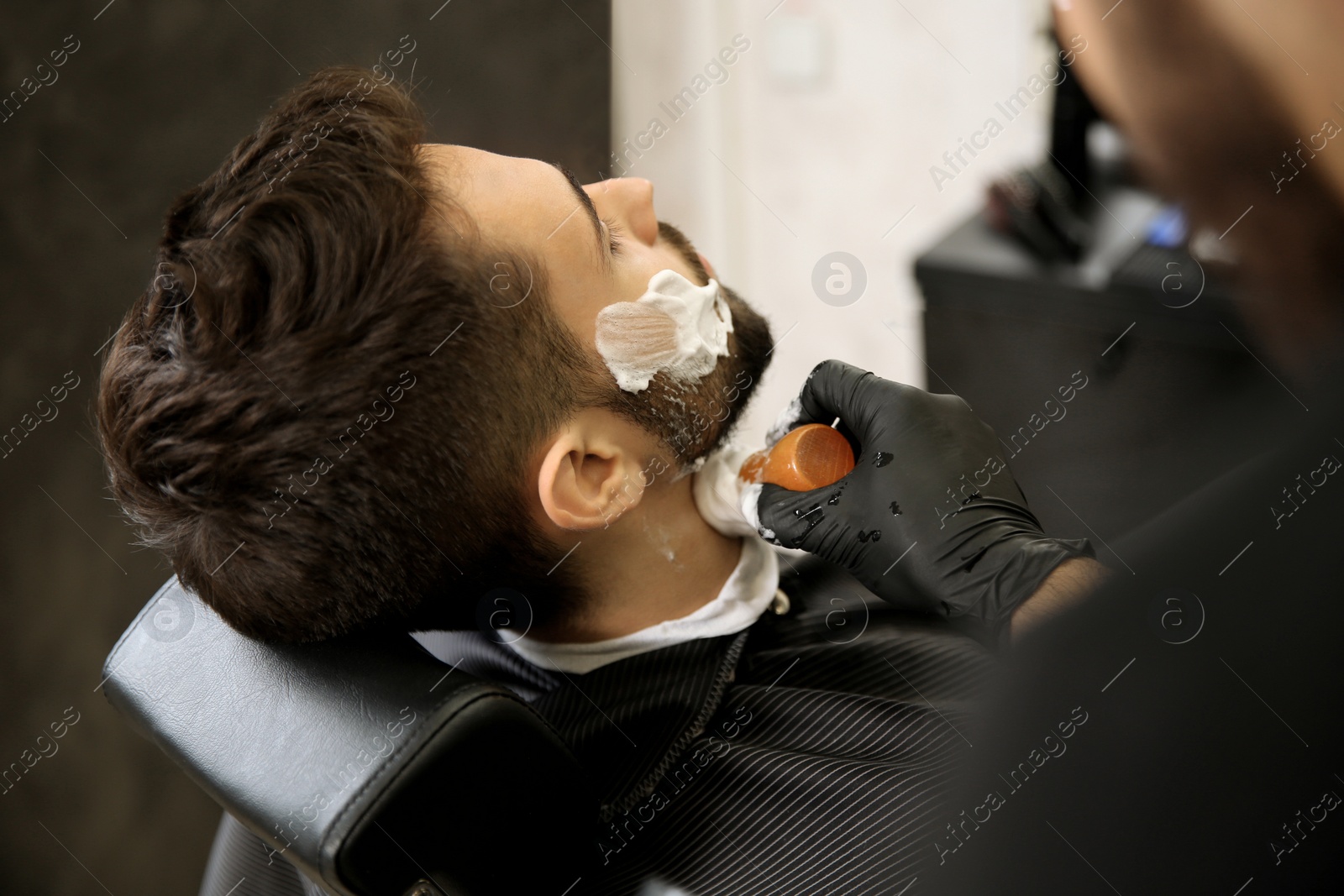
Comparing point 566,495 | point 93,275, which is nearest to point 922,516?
point 566,495

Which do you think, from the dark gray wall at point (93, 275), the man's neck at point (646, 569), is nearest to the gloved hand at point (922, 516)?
the man's neck at point (646, 569)

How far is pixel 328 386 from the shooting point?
1148 millimetres

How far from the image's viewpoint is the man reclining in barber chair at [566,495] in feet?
3.86

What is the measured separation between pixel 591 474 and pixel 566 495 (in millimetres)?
65

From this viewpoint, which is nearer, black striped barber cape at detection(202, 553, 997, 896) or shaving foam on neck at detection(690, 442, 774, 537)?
black striped barber cape at detection(202, 553, 997, 896)

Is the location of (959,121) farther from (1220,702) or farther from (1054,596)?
(1220,702)

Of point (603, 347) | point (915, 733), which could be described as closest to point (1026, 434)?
point (915, 733)

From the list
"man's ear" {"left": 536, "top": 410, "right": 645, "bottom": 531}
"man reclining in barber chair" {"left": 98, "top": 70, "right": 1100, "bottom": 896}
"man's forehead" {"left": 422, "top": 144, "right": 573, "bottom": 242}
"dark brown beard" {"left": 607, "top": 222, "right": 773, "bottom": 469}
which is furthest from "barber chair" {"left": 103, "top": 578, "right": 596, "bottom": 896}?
"man's forehead" {"left": 422, "top": 144, "right": 573, "bottom": 242}

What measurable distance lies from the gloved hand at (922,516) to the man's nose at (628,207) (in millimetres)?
431

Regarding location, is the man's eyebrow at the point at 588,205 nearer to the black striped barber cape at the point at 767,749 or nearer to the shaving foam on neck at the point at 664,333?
the shaving foam on neck at the point at 664,333

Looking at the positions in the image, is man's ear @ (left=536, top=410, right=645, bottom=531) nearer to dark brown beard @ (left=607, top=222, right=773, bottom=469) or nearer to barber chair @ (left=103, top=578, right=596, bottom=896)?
dark brown beard @ (left=607, top=222, right=773, bottom=469)

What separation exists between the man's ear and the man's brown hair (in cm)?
4

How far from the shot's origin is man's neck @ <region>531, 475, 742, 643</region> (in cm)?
148

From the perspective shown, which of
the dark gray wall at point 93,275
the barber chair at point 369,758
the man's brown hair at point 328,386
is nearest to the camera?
the barber chair at point 369,758
